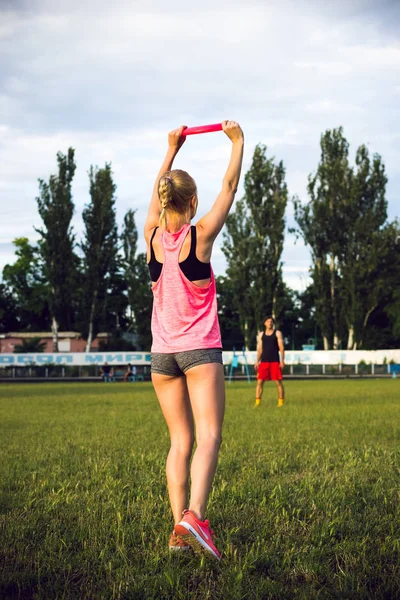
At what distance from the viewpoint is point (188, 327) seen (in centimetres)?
392

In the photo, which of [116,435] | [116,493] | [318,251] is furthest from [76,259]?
[116,493]

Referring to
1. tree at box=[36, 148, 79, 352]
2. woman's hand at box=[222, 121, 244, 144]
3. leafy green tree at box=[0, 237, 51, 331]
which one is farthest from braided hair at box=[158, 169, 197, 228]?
leafy green tree at box=[0, 237, 51, 331]

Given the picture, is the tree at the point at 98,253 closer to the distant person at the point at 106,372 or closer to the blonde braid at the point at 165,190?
the distant person at the point at 106,372

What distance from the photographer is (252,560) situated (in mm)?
3637

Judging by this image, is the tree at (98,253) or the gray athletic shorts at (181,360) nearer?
the gray athletic shorts at (181,360)

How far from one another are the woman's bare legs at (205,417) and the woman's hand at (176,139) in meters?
1.37

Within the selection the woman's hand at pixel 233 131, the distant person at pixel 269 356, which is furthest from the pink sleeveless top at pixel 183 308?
the distant person at pixel 269 356

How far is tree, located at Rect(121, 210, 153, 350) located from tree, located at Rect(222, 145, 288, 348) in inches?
290

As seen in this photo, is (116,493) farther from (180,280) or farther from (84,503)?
Result: (180,280)

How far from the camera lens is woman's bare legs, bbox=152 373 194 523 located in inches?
159

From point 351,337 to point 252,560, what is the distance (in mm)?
51301

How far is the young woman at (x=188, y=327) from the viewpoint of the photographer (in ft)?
12.7

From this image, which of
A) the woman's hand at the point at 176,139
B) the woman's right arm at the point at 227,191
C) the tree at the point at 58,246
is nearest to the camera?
the woman's right arm at the point at 227,191

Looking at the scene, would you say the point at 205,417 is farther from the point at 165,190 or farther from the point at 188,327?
the point at 165,190
